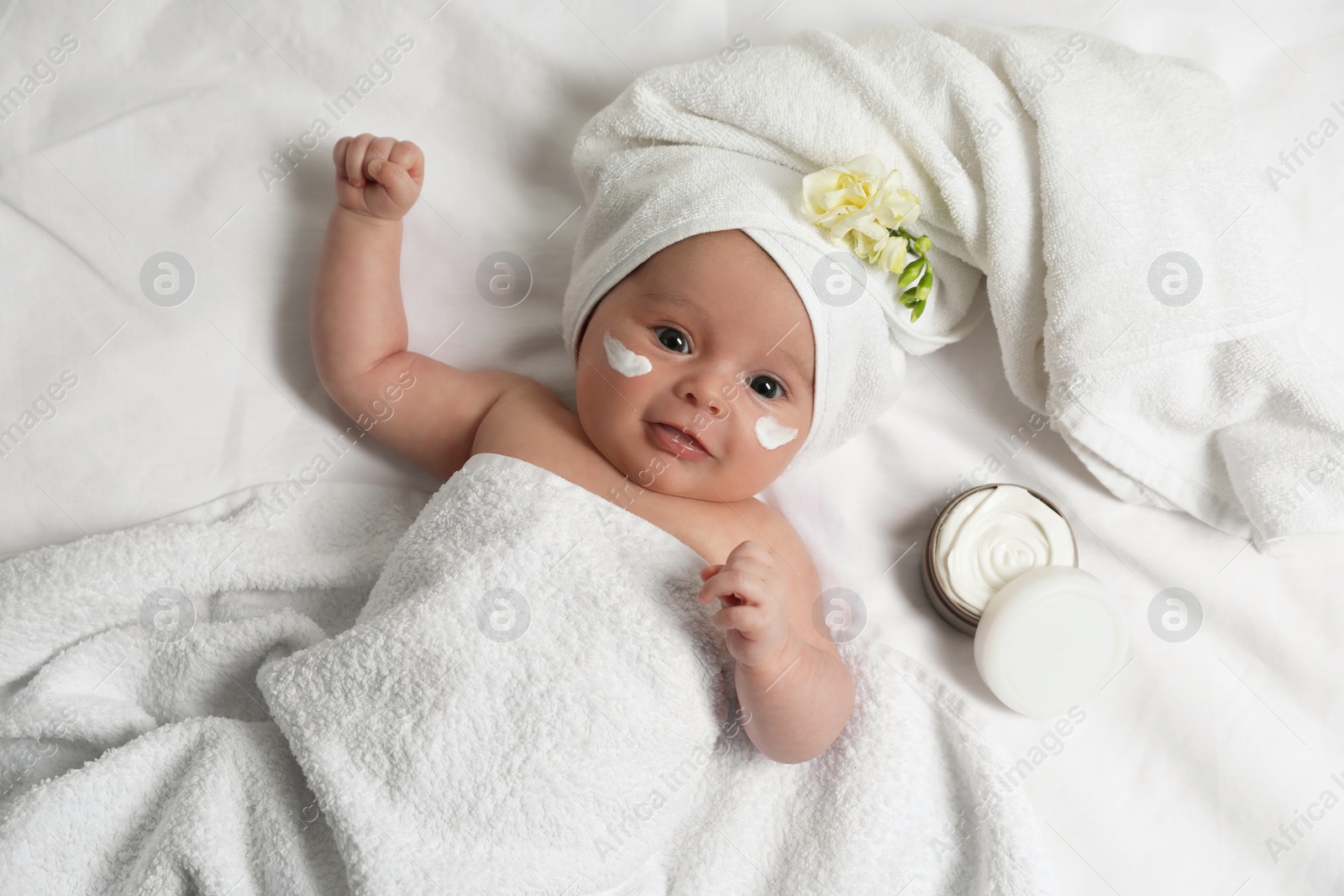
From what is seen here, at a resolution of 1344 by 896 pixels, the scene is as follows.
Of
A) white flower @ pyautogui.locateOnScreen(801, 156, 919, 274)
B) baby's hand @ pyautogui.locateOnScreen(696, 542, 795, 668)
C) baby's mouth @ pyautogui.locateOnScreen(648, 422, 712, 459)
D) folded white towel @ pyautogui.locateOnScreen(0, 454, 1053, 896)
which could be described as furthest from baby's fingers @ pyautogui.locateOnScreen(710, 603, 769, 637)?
white flower @ pyautogui.locateOnScreen(801, 156, 919, 274)

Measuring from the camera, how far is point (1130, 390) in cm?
156

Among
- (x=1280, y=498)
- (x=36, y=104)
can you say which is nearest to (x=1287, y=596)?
(x=1280, y=498)

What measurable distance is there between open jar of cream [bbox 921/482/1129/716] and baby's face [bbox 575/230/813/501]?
35 centimetres

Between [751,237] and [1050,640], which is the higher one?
[751,237]

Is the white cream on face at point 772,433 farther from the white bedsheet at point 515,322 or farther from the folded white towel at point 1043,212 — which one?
the white bedsheet at point 515,322

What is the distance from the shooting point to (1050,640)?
1.55 m

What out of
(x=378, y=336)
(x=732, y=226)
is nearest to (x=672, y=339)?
(x=732, y=226)

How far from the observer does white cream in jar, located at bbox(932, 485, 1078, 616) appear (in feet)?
5.27

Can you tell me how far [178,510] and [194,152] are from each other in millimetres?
638

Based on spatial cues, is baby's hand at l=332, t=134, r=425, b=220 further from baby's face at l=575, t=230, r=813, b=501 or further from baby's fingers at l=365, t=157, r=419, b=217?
baby's face at l=575, t=230, r=813, b=501

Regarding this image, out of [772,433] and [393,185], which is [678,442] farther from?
[393,185]

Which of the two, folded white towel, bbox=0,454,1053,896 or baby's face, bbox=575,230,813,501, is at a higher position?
baby's face, bbox=575,230,813,501

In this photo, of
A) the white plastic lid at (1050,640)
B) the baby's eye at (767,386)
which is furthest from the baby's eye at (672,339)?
the white plastic lid at (1050,640)

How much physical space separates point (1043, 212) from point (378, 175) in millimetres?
1063
